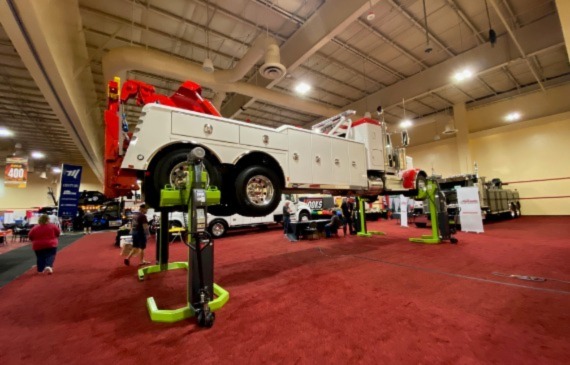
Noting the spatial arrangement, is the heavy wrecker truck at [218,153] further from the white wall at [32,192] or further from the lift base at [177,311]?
the white wall at [32,192]

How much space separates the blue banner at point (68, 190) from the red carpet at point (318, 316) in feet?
31.8

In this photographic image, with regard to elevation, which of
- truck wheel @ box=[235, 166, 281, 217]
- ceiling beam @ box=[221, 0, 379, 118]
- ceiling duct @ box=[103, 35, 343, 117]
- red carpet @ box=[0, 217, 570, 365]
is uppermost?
ceiling beam @ box=[221, 0, 379, 118]

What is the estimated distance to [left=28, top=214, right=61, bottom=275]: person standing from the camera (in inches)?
221

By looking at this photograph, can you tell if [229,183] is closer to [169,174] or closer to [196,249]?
[169,174]

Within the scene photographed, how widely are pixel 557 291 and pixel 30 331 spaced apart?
6.17 meters

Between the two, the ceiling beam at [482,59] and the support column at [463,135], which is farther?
the support column at [463,135]

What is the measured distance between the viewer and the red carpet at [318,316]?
2102 millimetres

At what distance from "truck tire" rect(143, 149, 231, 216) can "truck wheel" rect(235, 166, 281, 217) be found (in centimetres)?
42

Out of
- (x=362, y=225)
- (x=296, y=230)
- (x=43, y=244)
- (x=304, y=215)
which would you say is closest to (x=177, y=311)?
(x=43, y=244)

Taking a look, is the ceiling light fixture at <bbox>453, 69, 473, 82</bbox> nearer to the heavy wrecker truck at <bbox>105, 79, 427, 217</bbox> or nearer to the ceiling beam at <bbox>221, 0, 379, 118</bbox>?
the ceiling beam at <bbox>221, 0, 379, 118</bbox>

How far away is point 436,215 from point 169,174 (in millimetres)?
7256

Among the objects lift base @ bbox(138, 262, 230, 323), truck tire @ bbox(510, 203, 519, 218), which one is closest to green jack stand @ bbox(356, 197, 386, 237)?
lift base @ bbox(138, 262, 230, 323)

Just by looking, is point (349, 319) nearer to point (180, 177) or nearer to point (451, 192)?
point (180, 177)

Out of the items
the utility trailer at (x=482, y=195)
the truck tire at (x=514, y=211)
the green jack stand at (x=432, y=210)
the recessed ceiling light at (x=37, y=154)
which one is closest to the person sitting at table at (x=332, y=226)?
the green jack stand at (x=432, y=210)
